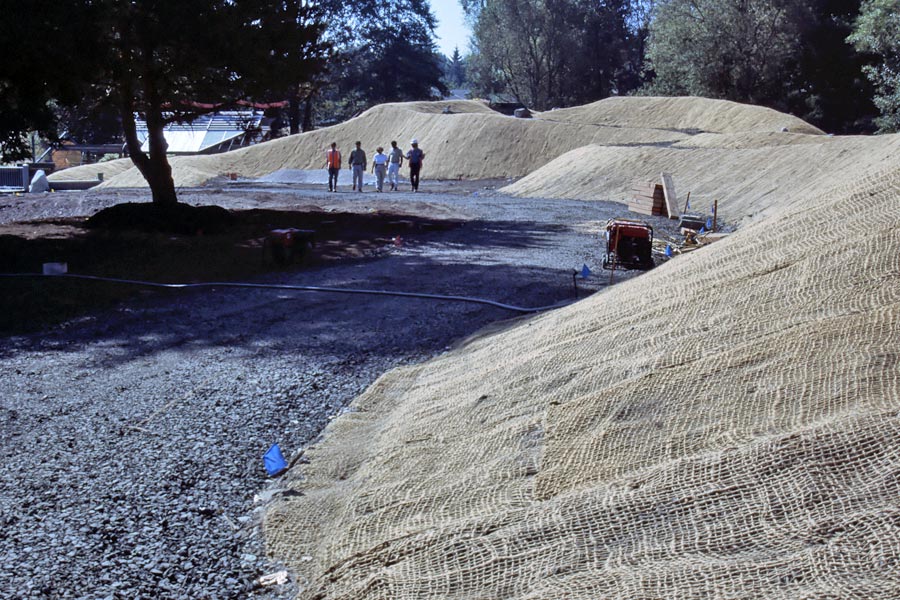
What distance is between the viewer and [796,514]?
3.34m

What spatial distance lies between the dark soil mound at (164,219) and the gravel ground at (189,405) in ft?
17.2

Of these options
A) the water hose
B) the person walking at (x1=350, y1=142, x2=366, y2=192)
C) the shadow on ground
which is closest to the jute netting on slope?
the shadow on ground

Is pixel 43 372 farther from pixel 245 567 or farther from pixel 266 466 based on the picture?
pixel 245 567

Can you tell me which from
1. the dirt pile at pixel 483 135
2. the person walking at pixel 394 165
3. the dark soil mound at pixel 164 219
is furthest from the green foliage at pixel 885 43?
the dark soil mound at pixel 164 219

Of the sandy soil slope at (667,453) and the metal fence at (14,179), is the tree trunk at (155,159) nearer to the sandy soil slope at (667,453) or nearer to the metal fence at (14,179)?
the sandy soil slope at (667,453)

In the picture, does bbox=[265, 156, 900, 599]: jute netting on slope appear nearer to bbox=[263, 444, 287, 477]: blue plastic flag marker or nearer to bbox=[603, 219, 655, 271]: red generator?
bbox=[263, 444, 287, 477]: blue plastic flag marker

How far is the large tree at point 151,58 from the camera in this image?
52.0 ft

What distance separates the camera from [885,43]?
40.3 m

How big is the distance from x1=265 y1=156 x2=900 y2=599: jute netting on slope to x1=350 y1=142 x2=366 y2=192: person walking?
25.7 m

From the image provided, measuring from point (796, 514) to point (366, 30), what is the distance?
74.1m

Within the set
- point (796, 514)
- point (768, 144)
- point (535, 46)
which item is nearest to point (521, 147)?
point (768, 144)

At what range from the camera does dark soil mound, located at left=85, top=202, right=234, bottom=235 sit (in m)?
19.0

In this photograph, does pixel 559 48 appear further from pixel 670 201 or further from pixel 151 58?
pixel 151 58

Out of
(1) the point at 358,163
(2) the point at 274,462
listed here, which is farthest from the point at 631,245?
(1) the point at 358,163
